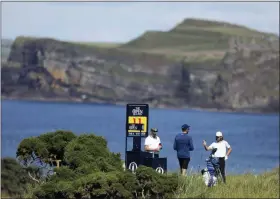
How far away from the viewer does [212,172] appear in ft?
62.1

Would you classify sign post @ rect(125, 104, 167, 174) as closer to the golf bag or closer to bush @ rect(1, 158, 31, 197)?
the golf bag

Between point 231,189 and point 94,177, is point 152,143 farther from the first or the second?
point 231,189

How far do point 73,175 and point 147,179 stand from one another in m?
1.82

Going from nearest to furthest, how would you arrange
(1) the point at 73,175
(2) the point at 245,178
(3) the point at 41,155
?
(1) the point at 73,175, (2) the point at 245,178, (3) the point at 41,155

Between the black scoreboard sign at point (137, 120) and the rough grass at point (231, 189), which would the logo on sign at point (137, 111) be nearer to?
the black scoreboard sign at point (137, 120)

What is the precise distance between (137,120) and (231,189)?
4.32 metres

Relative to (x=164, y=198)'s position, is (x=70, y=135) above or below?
above

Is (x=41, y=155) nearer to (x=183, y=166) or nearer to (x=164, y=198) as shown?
(x=183, y=166)

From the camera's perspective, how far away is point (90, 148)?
20.3 meters

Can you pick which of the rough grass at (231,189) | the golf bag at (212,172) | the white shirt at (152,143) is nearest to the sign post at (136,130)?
the white shirt at (152,143)

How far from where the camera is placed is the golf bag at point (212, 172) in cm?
1847

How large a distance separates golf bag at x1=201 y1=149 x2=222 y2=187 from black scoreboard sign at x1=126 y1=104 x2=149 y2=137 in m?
2.32

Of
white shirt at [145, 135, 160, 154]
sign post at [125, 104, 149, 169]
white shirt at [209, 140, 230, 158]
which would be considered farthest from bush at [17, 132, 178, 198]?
white shirt at [209, 140, 230, 158]

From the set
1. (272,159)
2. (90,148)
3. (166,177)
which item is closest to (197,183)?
(166,177)
